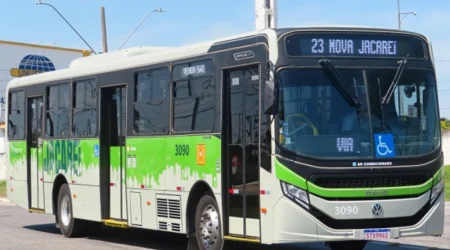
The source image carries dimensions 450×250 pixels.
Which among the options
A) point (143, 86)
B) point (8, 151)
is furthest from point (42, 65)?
point (143, 86)

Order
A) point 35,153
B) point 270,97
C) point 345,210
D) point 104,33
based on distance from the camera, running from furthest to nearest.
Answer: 1. point 104,33
2. point 35,153
3. point 345,210
4. point 270,97

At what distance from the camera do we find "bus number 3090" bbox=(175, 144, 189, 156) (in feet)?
46.4

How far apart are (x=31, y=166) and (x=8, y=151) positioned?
4.93 feet

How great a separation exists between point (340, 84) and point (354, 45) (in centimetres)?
68

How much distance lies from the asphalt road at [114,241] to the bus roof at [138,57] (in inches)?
124

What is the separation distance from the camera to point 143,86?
51.3 ft

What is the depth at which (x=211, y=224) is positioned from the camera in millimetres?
13414

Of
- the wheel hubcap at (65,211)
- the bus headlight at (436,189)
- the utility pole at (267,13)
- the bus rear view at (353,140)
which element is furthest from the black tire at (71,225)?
the bus headlight at (436,189)

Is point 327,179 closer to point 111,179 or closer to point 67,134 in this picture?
point 111,179

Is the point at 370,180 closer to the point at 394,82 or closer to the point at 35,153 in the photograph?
the point at 394,82

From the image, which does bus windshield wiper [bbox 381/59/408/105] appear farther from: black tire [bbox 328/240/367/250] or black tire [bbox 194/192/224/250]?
black tire [bbox 194/192/224/250]

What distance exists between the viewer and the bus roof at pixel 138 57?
12.4 m

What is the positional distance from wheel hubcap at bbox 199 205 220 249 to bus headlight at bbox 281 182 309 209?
1.77 metres

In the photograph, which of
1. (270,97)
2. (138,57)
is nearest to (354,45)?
(270,97)
